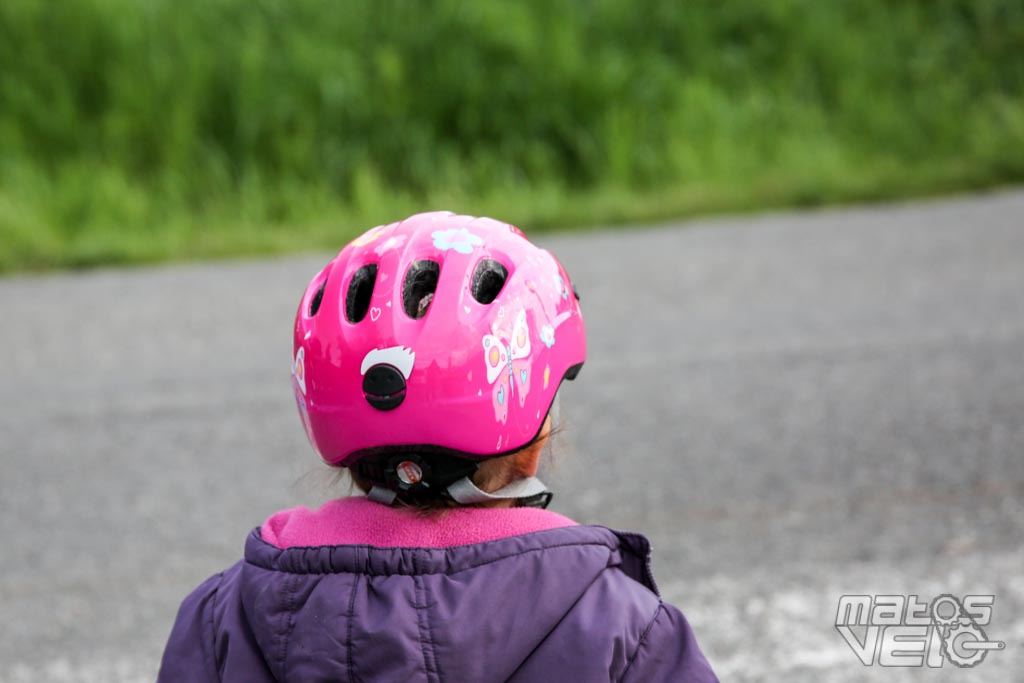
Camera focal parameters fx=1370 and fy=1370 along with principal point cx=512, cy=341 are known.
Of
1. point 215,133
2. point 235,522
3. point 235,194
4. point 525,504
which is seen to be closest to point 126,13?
point 215,133

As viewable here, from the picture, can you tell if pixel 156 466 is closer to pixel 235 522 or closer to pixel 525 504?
pixel 235 522

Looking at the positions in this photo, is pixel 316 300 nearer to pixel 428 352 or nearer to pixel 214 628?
pixel 428 352

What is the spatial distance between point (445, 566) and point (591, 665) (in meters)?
0.22

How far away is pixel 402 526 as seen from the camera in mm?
1812

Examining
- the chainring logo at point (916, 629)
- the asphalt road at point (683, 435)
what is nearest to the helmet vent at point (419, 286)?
the asphalt road at point (683, 435)

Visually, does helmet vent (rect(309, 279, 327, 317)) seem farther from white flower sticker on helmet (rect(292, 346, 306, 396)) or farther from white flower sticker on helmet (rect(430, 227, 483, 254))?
white flower sticker on helmet (rect(430, 227, 483, 254))

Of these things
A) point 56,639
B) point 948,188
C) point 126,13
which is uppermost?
point 126,13

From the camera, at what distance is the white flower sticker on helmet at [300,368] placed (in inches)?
78.4

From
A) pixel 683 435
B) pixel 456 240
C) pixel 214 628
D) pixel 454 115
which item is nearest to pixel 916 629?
pixel 683 435

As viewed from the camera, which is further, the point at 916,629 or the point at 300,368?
the point at 916,629

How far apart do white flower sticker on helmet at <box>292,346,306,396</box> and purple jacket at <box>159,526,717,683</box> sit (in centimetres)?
30

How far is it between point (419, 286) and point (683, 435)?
9.50 feet

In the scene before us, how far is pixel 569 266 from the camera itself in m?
6.96

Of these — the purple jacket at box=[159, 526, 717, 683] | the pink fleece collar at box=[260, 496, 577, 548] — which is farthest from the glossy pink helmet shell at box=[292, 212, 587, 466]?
the purple jacket at box=[159, 526, 717, 683]
